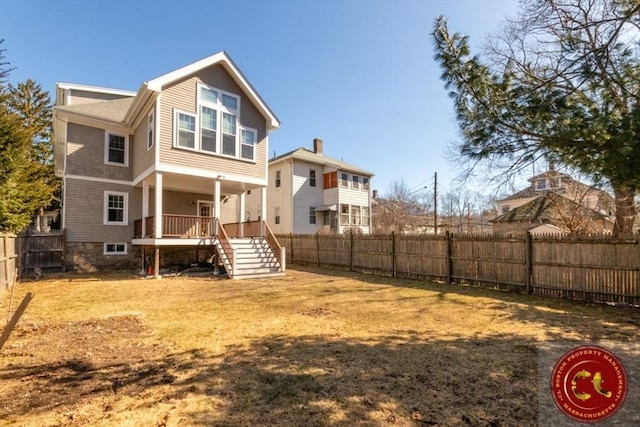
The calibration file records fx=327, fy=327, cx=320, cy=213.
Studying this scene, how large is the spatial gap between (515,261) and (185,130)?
12.7m

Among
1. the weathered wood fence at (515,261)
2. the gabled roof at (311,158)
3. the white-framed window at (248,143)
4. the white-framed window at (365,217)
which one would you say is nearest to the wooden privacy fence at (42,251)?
the white-framed window at (248,143)

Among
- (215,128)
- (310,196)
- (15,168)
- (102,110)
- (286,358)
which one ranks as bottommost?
(286,358)

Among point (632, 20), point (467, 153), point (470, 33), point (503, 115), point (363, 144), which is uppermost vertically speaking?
point (363, 144)

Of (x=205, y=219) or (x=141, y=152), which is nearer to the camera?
(x=205, y=219)

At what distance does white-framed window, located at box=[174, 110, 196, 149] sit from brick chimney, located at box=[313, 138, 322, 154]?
16.6 m

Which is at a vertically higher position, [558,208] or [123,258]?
[558,208]

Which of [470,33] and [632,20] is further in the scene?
[470,33]

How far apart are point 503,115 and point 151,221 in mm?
13352

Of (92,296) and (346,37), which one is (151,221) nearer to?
(92,296)

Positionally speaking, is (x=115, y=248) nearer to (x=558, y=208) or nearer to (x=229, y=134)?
(x=229, y=134)

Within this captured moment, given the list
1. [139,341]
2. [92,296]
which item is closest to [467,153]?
[139,341]

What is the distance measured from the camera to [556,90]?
4.77 meters

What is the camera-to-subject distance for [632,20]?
408 centimetres

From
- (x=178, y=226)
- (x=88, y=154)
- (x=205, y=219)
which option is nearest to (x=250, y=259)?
(x=205, y=219)
